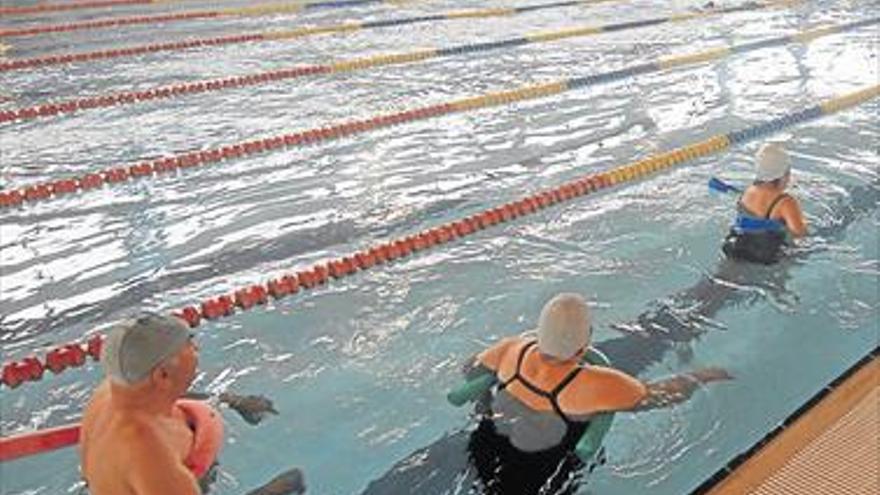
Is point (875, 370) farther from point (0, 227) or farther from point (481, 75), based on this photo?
point (481, 75)

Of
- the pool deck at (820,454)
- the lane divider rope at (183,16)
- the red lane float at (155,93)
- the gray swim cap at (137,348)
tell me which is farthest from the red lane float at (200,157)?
the lane divider rope at (183,16)

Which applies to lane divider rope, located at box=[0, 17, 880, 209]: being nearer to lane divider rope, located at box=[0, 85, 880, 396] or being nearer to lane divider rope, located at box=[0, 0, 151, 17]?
lane divider rope, located at box=[0, 85, 880, 396]

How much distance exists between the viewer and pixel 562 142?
592 cm

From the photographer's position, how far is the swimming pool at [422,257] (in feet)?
9.92

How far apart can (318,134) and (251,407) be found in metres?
3.24

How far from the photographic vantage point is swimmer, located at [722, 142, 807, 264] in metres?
3.81

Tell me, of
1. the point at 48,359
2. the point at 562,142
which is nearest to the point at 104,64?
the point at 562,142

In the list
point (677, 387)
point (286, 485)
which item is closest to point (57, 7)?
point (286, 485)

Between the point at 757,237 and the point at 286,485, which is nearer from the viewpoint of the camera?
the point at 286,485

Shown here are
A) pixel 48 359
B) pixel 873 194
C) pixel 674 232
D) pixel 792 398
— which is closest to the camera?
pixel 792 398

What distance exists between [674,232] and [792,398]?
147 cm

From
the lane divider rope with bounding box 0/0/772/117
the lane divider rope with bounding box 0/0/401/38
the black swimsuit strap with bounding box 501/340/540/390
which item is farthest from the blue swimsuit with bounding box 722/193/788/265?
the lane divider rope with bounding box 0/0/401/38

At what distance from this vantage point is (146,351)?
1.90 meters

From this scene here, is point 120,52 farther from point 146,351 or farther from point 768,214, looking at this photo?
point 146,351
